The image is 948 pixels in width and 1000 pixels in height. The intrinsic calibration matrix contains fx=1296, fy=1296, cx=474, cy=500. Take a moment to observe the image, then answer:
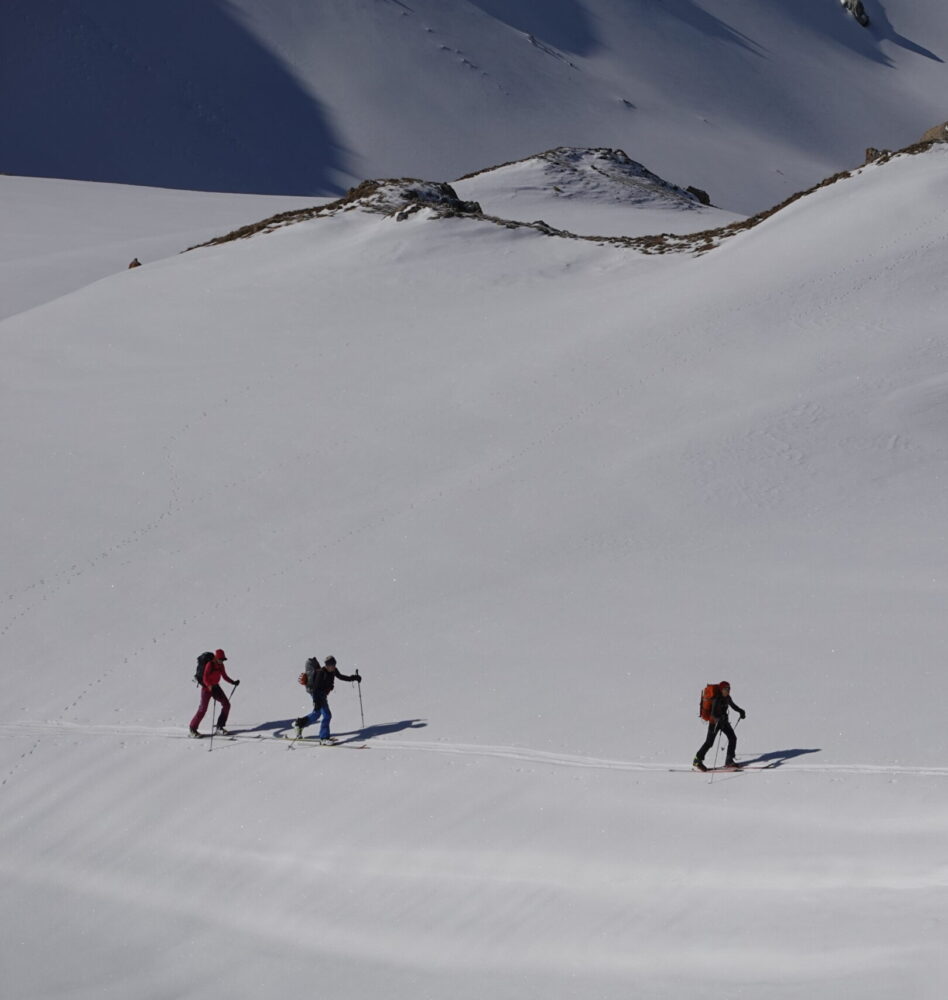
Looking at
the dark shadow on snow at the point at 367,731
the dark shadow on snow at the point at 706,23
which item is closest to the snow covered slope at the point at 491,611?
the dark shadow on snow at the point at 367,731

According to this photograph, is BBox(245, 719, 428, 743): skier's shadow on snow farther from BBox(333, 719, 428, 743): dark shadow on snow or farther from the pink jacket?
the pink jacket

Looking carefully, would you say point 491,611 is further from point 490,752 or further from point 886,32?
point 886,32

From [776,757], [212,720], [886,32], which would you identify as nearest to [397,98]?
[886,32]

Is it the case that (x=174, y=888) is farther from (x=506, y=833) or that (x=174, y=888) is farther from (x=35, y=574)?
(x=35, y=574)

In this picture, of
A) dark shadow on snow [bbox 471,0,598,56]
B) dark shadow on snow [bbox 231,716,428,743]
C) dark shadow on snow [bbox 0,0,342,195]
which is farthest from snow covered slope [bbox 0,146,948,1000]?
dark shadow on snow [bbox 471,0,598,56]

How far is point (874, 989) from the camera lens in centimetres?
956

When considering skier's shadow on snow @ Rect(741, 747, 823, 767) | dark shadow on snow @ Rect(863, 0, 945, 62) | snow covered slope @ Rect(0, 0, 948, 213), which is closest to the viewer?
skier's shadow on snow @ Rect(741, 747, 823, 767)

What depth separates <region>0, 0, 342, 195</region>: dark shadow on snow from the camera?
91062mm

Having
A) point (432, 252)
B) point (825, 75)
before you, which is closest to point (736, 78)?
point (825, 75)

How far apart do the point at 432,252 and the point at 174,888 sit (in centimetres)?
2151

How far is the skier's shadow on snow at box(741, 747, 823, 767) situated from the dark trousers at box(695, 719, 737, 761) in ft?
0.70

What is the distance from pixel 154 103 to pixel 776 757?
92.9 meters

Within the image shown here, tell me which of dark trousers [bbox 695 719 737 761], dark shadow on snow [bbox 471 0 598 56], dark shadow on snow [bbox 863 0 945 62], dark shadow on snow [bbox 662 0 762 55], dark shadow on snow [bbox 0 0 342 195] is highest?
dark shadow on snow [bbox 863 0 945 62]

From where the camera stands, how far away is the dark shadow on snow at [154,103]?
91.1 m
